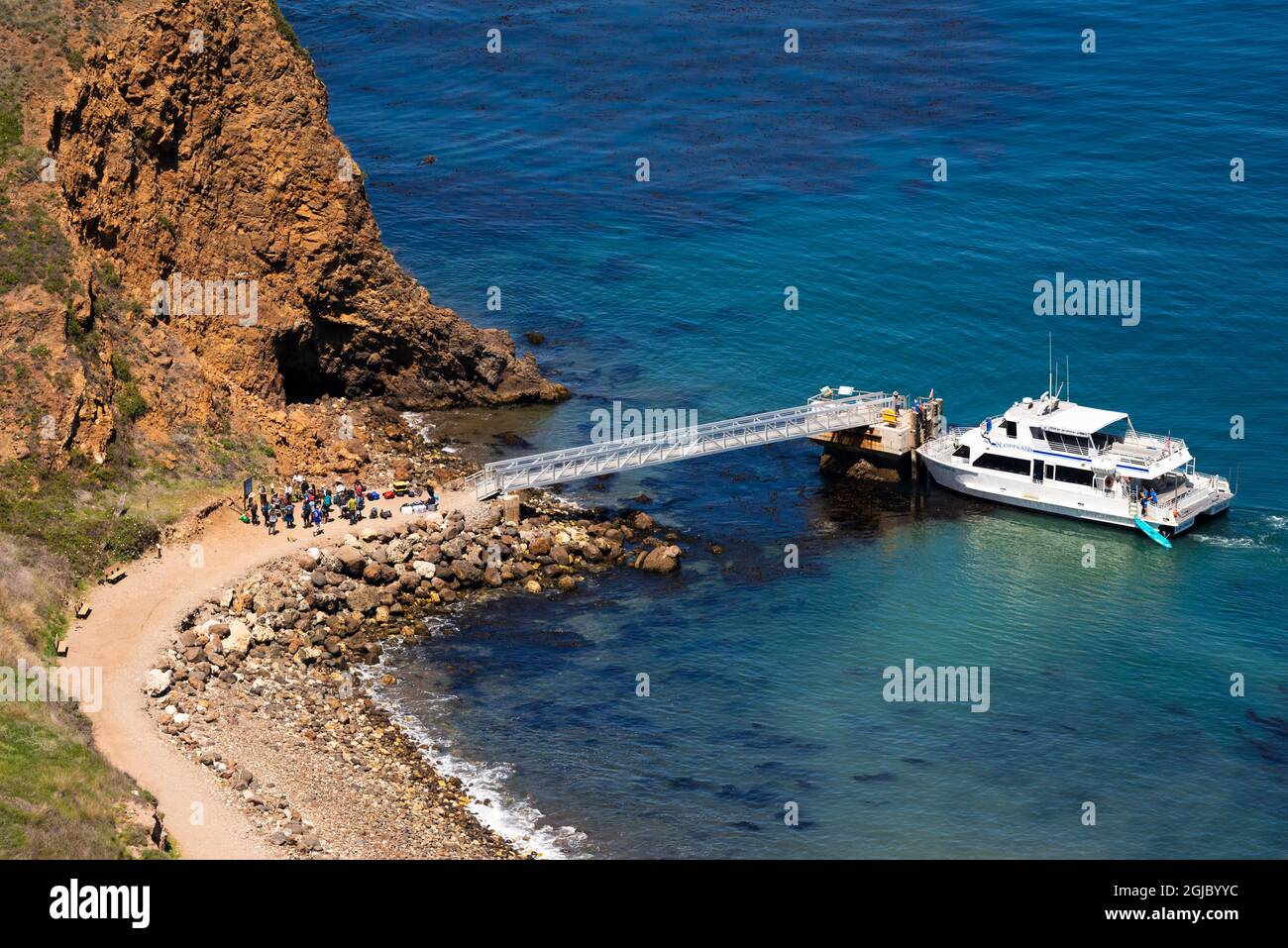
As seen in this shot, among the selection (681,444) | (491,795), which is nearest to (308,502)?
(681,444)

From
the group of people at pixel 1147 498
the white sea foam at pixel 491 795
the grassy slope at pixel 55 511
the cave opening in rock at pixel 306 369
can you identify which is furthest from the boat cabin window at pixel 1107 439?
the grassy slope at pixel 55 511

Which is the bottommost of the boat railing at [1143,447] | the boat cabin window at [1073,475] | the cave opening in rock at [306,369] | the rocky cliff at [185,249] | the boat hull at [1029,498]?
the boat hull at [1029,498]

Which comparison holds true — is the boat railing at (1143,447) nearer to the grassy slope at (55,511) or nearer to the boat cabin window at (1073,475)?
the boat cabin window at (1073,475)

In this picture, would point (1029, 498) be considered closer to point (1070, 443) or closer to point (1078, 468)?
point (1078, 468)

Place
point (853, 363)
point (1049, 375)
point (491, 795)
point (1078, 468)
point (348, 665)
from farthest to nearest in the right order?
point (853, 363), point (1049, 375), point (1078, 468), point (348, 665), point (491, 795)

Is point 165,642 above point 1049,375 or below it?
below
